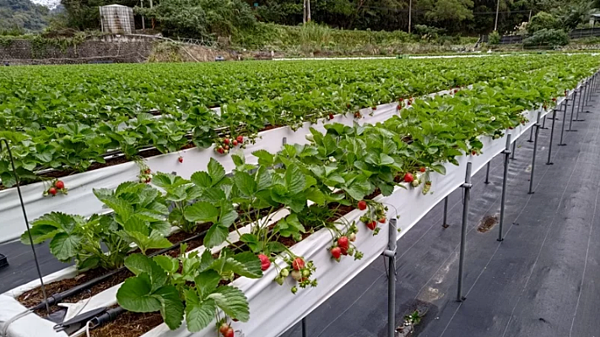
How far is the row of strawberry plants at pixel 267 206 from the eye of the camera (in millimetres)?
1264

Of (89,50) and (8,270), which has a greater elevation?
(89,50)

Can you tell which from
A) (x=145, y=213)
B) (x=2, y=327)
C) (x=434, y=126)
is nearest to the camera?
(x=2, y=327)

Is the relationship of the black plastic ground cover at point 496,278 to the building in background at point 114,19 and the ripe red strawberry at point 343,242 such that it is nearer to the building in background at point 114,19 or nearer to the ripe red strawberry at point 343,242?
the ripe red strawberry at point 343,242

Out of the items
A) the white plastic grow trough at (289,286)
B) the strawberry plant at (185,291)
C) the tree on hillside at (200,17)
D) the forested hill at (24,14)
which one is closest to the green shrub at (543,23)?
the tree on hillside at (200,17)

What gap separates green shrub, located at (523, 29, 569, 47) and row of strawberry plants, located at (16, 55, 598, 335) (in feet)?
139

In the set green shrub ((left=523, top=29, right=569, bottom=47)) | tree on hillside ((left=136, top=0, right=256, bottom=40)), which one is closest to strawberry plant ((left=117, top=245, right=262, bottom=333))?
tree on hillside ((left=136, top=0, right=256, bottom=40))

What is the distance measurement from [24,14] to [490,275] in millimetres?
111428

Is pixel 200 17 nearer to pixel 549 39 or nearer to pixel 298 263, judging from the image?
pixel 549 39

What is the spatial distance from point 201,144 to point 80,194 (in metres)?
1.28

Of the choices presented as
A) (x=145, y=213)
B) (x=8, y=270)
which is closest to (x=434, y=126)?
(x=145, y=213)

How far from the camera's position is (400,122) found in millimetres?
3348

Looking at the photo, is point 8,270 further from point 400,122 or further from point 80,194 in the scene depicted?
point 400,122

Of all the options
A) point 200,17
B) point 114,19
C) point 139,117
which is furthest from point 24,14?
point 139,117

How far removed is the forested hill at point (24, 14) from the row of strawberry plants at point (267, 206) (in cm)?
8403
